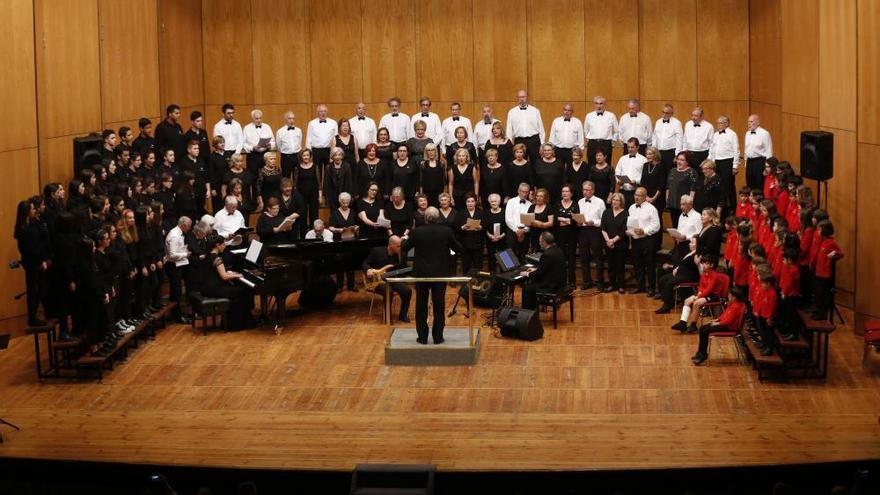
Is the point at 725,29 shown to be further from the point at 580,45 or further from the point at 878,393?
the point at 878,393

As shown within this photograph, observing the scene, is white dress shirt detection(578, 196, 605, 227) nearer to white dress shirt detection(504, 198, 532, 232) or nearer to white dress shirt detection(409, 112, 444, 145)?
white dress shirt detection(504, 198, 532, 232)

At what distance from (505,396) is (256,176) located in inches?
276

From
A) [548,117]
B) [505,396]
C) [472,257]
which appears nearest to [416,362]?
[505,396]

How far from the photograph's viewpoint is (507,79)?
834 inches

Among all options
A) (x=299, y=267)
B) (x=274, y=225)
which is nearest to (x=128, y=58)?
(x=274, y=225)

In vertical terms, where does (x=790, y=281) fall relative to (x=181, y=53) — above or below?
below

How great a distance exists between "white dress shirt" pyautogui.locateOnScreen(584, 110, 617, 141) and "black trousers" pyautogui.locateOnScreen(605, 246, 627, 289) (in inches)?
107

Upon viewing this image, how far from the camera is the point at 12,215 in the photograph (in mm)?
14820

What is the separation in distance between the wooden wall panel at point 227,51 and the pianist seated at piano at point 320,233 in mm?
5681

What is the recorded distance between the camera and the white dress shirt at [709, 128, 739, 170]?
1767 centimetres

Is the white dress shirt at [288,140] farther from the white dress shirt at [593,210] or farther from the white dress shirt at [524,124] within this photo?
the white dress shirt at [593,210]

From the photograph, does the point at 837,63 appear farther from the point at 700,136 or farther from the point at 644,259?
the point at 644,259

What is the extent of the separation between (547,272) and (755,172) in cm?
446

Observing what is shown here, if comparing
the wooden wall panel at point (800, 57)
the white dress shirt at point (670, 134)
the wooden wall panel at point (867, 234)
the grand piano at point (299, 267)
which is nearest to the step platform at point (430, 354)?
the grand piano at point (299, 267)
